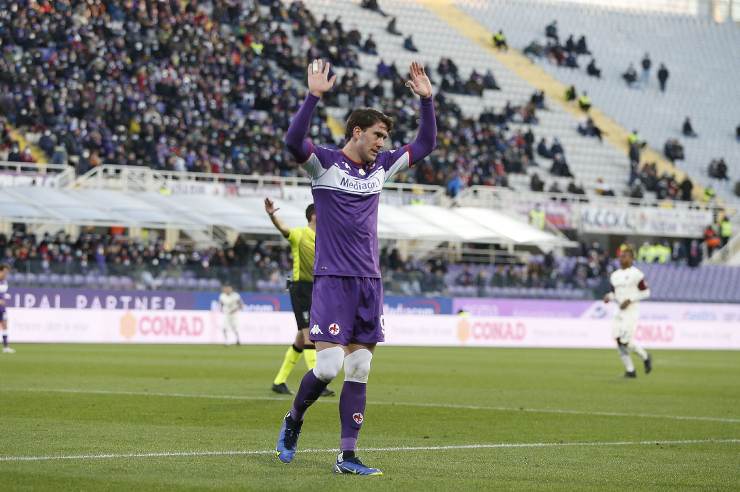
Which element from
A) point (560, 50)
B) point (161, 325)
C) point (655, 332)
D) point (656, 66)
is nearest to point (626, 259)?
point (161, 325)

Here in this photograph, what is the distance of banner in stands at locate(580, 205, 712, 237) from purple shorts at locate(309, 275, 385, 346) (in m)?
44.8

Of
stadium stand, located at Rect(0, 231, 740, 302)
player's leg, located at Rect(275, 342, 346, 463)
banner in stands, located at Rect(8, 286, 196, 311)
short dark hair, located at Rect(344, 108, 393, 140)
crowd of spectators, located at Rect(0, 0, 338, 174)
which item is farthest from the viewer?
crowd of spectators, located at Rect(0, 0, 338, 174)

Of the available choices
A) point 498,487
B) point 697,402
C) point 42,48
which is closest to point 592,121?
point 42,48

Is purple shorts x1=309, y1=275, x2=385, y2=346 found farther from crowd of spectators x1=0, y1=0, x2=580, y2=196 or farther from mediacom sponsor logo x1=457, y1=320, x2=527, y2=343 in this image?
crowd of spectators x1=0, y1=0, x2=580, y2=196

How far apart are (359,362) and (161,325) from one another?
95.2ft

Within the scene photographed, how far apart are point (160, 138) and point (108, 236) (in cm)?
540

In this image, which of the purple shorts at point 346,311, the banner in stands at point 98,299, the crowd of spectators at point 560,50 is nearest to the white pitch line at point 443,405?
the purple shorts at point 346,311

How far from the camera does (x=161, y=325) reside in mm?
38188

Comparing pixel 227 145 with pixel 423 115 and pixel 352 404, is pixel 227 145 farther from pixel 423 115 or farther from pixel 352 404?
pixel 352 404

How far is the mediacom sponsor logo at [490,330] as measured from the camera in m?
42.0

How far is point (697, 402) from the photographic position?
62.0 ft

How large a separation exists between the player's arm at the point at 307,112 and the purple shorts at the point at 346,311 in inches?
35.3

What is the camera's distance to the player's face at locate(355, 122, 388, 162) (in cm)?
982

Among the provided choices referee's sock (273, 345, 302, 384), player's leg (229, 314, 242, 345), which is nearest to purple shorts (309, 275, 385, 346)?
referee's sock (273, 345, 302, 384)
